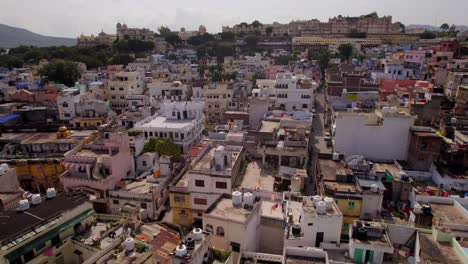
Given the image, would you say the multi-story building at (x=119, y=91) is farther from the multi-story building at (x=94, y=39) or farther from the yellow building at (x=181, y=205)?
the multi-story building at (x=94, y=39)

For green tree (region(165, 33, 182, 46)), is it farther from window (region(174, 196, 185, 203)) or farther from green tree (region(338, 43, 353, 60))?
window (region(174, 196, 185, 203))

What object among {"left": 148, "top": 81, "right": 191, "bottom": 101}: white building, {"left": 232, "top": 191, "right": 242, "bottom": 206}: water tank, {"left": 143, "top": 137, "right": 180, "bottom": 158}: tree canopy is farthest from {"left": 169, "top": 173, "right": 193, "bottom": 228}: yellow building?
{"left": 148, "top": 81, "right": 191, "bottom": 101}: white building

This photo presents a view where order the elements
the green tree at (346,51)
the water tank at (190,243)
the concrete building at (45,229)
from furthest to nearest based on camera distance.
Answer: the green tree at (346,51)
the concrete building at (45,229)
the water tank at (190,243)

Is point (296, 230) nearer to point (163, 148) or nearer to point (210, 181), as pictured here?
point (210, 181)

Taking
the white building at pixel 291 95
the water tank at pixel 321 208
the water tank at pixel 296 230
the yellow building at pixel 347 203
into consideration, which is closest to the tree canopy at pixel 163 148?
the yellow building at pixel 347 203

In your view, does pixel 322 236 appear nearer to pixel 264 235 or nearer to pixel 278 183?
pixel 264 235

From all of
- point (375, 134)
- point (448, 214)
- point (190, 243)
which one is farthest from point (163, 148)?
point (448, 214)
